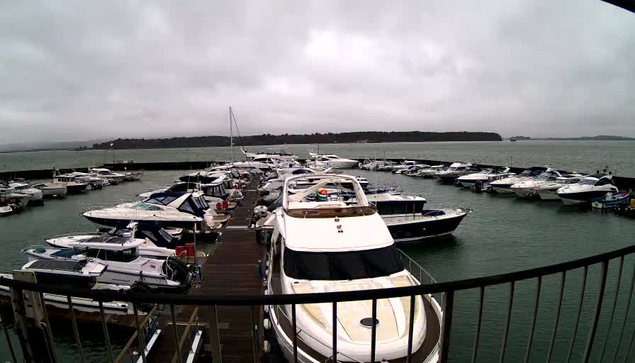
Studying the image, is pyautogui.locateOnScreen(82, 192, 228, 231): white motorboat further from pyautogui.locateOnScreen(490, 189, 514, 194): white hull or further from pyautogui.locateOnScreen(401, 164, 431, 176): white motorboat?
pyautogui.locateOnScreen(401, 164, 431, 176): white motorboat

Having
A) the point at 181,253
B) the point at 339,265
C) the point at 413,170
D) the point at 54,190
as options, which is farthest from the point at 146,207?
the point at 413,170

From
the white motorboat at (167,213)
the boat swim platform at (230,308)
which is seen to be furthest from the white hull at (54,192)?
the boat swim platform at (230,308)

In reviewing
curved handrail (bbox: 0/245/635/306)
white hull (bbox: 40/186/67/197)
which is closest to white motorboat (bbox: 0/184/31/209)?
white hull (bbox: 40/186/67/197)

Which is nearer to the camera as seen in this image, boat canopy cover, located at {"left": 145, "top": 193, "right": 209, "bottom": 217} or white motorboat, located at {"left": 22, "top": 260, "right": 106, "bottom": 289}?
white motorboat, located at {"left": 22, "top": 260, "right": 106, "bottom": 289}

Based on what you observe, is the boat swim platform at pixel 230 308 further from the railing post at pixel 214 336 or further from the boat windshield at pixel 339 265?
the boat windshield at pixel 339 265

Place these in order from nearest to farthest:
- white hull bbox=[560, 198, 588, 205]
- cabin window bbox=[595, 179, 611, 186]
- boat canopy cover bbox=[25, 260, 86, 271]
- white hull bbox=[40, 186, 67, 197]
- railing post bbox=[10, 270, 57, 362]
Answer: railing post bbox=[10, 270, 57, 362]
boat canopy cover bbox=[25, 260, 86, 271]
white hull bbox=[560, 198, 588, 205]
cabin window bbox=[595, 179, 611, 186]
white hull bbox=[40, 186, 67, 197]

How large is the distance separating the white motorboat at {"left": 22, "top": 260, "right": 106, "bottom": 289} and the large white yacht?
630cm

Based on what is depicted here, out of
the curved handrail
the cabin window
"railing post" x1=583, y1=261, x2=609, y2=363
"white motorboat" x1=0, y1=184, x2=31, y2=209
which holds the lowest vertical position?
"white motorboat" x1=0, y1=184, x2=31, y2=209

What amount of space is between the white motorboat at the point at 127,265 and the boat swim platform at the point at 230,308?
3.69ft

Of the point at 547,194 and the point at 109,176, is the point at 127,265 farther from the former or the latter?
the point at 109,176

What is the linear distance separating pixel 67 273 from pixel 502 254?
1942 cm

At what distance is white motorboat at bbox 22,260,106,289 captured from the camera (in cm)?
1157

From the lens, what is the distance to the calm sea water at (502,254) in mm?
10492

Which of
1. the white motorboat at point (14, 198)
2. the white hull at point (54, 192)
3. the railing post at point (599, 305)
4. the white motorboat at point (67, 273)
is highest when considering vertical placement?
the railing post at point (599, 305)
